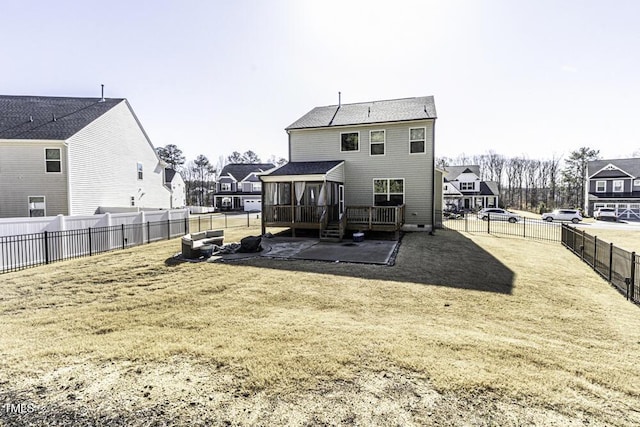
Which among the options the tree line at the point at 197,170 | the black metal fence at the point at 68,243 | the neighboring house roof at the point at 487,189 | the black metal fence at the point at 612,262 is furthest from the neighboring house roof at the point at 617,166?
the black metal fence at the point at 68,243

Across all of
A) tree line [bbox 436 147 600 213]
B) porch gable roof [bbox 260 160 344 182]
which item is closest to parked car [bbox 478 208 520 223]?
porch gable roof [bbox 260 160 344 182]

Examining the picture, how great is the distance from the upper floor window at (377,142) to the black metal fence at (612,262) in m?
10.1

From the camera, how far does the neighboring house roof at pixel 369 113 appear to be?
1712 cm

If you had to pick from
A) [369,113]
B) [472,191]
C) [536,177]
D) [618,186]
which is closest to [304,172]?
[369,113]

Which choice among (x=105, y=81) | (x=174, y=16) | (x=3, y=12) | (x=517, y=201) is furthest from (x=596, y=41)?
(x=517, y=201)

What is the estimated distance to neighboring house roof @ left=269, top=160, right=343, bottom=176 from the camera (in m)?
15.4

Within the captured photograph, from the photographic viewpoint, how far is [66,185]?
16.3m

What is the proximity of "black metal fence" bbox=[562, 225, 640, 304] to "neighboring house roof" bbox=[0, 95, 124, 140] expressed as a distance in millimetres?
24245

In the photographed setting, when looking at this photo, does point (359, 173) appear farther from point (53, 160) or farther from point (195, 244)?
point (53, 160)

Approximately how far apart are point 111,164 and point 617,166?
54545 millimetres

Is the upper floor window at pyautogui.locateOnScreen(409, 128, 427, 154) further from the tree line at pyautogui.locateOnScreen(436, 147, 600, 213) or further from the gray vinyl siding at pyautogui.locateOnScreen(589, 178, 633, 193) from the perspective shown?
the tree line at pyautogui.locateOnScreen(436, 147, 600, 213)

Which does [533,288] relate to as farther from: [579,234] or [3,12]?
[3,12]

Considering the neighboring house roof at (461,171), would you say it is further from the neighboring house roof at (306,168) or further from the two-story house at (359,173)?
the neighboring house roof at (306,168)

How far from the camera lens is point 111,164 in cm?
1930
